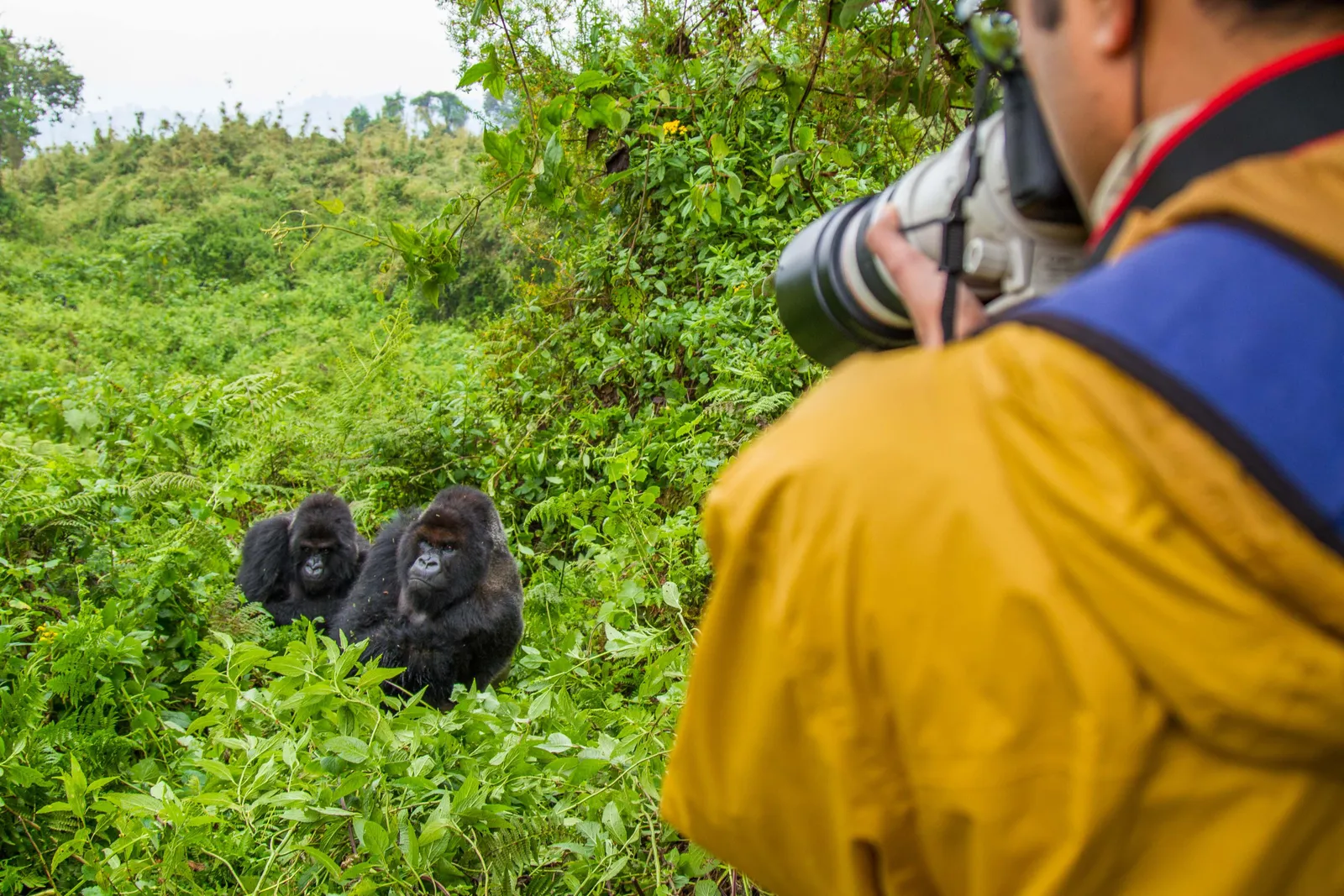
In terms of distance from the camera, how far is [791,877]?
0.64 m

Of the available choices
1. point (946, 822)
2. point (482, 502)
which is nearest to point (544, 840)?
point (946, 822)

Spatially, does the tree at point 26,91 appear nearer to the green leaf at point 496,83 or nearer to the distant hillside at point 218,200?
the distant hillside at point 218,200

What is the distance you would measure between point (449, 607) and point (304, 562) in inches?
36.6

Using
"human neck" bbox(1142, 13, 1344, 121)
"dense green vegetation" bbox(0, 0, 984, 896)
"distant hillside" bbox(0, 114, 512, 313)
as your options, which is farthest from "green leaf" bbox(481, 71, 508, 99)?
"distant hillside" bbox(0, 114, 512, 313)

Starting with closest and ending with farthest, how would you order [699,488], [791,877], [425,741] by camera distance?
1. [791,877]
2. [425,741]
3. [699,488]

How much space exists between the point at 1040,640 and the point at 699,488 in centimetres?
238

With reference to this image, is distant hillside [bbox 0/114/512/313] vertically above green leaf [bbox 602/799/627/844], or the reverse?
distant hillside [bbox 0/114/512/313]

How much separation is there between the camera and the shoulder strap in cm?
26

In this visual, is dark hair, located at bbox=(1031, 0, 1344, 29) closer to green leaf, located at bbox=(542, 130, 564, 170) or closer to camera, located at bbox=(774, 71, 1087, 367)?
camera, located at bbox=(774, 71, 1087, 367)

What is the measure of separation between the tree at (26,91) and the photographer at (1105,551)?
2035 cm

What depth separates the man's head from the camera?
550 mm

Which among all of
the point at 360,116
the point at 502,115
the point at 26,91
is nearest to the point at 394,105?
the point at 360,116

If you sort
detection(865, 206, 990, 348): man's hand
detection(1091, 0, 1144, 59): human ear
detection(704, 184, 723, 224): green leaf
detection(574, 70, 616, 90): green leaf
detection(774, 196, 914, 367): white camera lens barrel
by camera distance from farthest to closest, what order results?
detection(704, 184, 723, 224): green leaf, detection(574, 70, 616, 90): green leaf, detection(774, 196, 914, 367): white camera lens barrel, detection(865, 206, 990, 348): man's hand, detection(1091, 0, 1144, 59): human ear

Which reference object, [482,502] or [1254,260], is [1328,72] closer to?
[1254,260]
